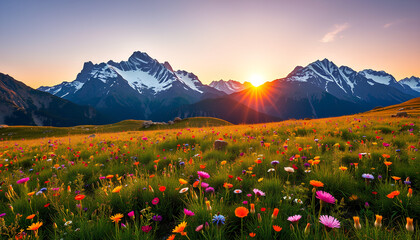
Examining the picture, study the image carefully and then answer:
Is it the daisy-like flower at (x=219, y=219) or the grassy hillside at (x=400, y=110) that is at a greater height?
the daisy-like flower at (x=219, y=219)

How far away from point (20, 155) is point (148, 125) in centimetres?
4055

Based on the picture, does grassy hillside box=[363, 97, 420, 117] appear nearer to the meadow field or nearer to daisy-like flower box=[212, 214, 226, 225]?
the meadow field

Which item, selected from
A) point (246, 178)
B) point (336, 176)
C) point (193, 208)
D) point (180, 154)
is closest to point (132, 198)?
point (193, 208)

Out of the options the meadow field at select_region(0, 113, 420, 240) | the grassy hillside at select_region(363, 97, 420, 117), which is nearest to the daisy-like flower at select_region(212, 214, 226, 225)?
the meadow field at select_region(0, 113, 420, 240)

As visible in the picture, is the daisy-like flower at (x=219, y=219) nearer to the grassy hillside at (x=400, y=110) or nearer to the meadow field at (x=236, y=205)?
the meadow field at (x=236, y=205)

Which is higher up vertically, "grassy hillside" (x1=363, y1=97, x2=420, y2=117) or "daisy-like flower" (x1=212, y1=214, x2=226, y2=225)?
"daisy-like flower" (x1=212, y1=214, x2=226, y2=225)

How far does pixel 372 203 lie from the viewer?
2850mm

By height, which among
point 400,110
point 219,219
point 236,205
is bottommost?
point 400,110

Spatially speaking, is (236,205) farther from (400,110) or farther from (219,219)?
(400,110)

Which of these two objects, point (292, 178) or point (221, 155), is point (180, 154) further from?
point (292, 178)

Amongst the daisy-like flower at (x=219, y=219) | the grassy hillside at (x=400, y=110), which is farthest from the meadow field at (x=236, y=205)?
the grassy hillside at (x=400, y=110)

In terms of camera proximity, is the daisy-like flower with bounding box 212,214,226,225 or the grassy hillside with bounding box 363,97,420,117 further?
the grassy hillside with bounding box 363,97,420,117

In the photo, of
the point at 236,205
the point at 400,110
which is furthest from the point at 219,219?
the point at 400,110

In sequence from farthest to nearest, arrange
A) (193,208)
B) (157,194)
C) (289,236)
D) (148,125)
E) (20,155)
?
(148,125) → (20,155) → (157,194) → (193,208) → (289,236)
